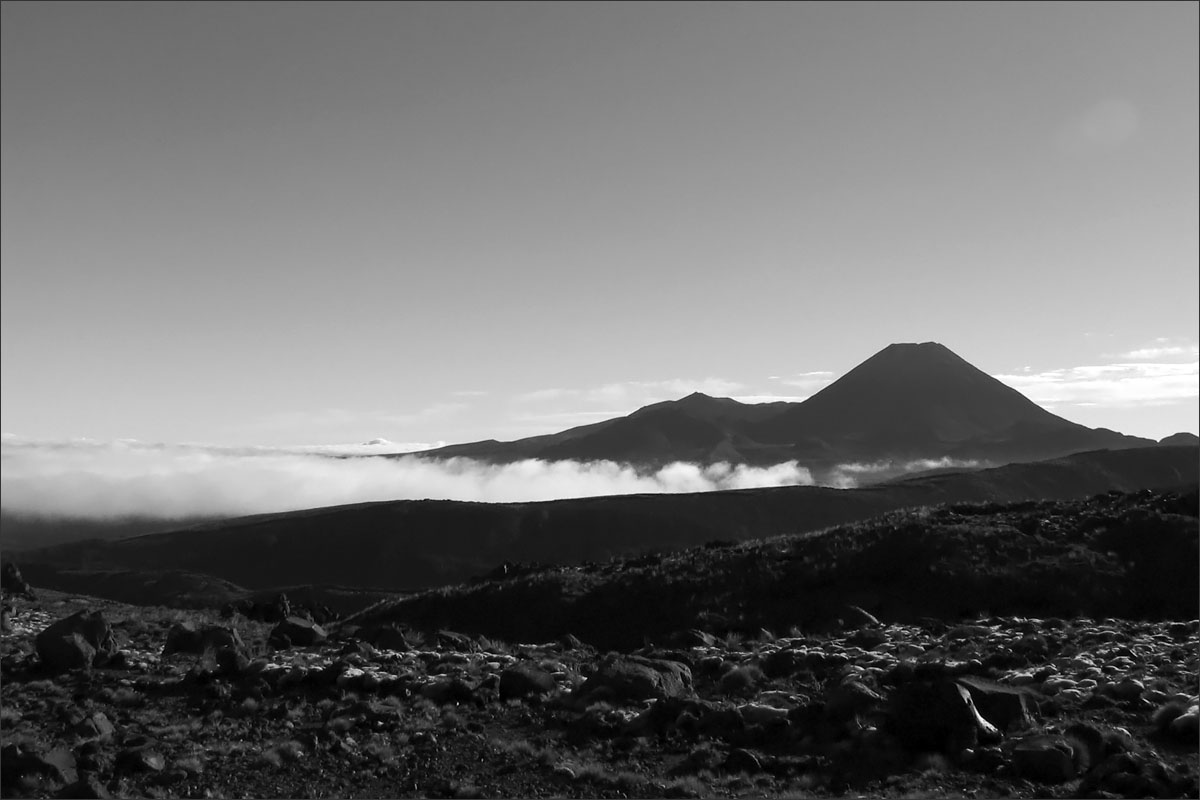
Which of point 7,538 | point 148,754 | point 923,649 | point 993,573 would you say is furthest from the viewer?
point 7,538

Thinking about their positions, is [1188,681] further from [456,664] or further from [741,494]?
[741,494]

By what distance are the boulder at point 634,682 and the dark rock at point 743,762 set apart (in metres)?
2.40

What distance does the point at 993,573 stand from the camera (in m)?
26.6

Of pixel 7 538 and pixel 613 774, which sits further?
pixel 7 538

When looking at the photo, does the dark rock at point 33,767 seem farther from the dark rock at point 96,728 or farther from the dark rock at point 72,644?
the dark rock at point 72,644

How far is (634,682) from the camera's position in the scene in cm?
1259

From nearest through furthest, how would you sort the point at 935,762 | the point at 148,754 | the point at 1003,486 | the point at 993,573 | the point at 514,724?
the point at 935,762 < the point at 148,754 < the point at 514,724 < the point at 993,573 < the point at 1003,486

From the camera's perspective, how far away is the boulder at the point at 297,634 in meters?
18.4

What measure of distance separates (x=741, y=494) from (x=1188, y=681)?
96642mm

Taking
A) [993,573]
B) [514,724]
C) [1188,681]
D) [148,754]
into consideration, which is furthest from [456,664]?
[993,573]

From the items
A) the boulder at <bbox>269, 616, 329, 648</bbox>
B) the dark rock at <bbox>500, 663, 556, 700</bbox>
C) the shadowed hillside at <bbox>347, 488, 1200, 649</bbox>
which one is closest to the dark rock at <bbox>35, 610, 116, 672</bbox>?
the boulder at <bbox>269, 616, 329, 648</bbox>

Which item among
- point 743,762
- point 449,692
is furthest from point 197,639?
point 743,762

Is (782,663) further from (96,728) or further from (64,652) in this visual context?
(64,652)

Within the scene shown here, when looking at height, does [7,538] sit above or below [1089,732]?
below
